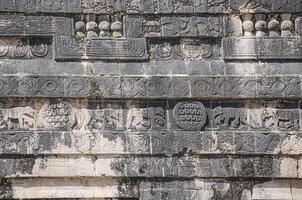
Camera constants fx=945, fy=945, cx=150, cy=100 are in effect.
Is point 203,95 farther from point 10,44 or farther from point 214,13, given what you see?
point 10,44

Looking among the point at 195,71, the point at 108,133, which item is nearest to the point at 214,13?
the point at 195,71

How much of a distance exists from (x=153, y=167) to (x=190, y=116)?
2.22ft

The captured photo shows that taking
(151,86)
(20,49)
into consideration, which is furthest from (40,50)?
(151,86)

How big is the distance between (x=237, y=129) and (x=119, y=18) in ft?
5.72

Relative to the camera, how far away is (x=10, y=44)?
32.8 ft

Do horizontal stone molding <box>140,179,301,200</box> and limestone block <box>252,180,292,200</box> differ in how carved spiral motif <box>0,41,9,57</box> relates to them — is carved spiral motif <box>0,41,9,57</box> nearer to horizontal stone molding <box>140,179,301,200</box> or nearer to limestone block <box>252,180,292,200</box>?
horizontal stone molding <box>140,179,301,200</box>

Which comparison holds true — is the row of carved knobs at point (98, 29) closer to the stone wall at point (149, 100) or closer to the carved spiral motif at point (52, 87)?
the stone wall at point (149, 100)

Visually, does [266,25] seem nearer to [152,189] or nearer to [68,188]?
[152,189]

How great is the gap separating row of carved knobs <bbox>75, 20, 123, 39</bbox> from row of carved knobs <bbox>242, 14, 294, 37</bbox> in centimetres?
138

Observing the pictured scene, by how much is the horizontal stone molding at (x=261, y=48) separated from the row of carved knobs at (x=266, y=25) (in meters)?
0.09

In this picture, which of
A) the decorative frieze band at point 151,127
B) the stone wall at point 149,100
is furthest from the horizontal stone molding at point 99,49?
the decorative frieze band at point 151,127

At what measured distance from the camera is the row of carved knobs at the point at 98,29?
10.1 m

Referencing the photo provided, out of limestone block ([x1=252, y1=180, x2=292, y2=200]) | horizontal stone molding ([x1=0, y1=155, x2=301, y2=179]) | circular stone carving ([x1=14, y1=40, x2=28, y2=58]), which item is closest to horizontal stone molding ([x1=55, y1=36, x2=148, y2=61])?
circular stone carving ([x1=14, y1=40, x2=28, y2=58])

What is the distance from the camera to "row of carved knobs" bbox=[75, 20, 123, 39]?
33.2 feet
